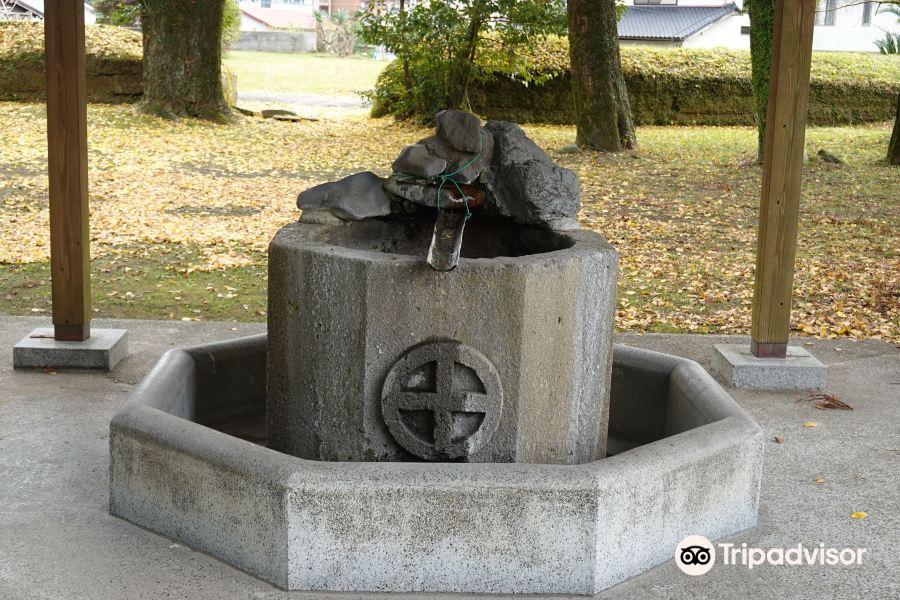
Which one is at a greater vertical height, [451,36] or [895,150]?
[451,36]

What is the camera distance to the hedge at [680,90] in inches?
813

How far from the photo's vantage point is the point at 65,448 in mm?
4719

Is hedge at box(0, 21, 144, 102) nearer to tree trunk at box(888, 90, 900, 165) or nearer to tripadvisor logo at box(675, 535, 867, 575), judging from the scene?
A: tree trunk at box(888, 90, 900, 165)

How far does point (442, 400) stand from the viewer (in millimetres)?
3898

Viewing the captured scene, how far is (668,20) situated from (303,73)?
12.7 meters

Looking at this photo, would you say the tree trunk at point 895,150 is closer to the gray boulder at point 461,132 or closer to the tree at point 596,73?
the tree at point 596,73

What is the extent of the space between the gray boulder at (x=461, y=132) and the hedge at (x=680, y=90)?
52.8 ft

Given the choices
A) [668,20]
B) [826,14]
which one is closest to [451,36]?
[668,20]

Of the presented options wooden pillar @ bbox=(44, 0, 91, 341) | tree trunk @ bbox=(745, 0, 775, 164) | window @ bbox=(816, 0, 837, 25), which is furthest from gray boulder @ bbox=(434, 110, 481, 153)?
window @ bbox=(816, 0, 837, 25)

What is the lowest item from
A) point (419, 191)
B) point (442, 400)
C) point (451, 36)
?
point (442, 400)

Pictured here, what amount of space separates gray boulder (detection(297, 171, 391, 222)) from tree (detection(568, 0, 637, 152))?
11.6m

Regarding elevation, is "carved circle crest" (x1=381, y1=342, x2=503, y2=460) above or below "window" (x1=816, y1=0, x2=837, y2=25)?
below

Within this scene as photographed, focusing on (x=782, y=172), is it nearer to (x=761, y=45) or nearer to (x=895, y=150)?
(x=761, y=45)

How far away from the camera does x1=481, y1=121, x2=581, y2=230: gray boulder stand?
4445mm
